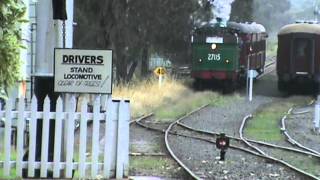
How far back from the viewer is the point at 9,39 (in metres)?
7.26

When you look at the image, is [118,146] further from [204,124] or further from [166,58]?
[166,58]

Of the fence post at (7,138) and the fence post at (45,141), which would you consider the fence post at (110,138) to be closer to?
the fence post at (45,141)

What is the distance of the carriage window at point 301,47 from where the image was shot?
32359 millimetres

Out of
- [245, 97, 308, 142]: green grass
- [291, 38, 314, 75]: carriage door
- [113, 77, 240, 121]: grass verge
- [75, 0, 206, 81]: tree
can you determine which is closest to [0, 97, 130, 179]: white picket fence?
[245, 97, 308, 142]: green grass

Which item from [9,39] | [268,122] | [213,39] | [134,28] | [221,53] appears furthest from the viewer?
[134,28]

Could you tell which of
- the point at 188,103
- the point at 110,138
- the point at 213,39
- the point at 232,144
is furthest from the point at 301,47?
the point at 110,138

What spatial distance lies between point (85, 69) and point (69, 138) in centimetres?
88

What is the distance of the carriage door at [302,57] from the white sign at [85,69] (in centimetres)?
2452

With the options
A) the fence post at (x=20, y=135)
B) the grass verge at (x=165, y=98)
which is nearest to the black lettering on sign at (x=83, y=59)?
the fence post at (x=20, y=135)

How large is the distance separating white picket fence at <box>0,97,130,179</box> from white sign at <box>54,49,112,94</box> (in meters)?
0.26

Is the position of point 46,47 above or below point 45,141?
above

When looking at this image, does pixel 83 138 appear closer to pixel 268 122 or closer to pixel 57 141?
pixel 57 141

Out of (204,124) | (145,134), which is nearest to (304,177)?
(145,134)

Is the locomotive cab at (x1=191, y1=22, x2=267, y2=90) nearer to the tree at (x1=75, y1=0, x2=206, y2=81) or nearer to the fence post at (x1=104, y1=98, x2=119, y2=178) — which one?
the tree at (x1=75, y1=0, x2=206, y2=81)
